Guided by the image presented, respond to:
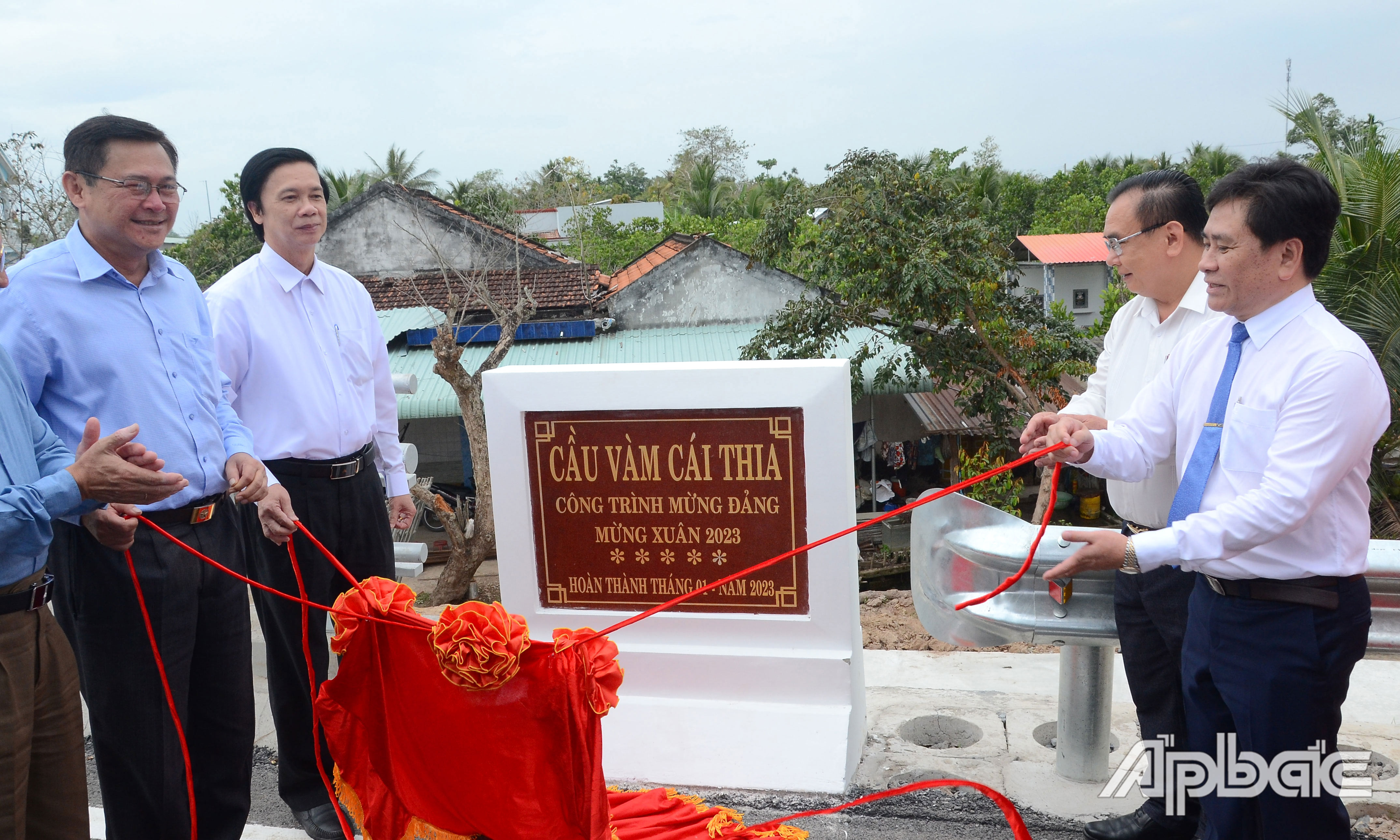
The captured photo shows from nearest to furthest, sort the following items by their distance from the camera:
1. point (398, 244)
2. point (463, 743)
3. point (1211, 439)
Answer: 1. point (1211, 439)
2. point (463, 743)
3. point (398, 244)

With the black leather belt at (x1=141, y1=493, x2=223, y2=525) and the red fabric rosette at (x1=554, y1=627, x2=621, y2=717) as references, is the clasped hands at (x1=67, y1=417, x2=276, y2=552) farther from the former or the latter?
the red fabric rosette at (x1=554, y1=627, x2=621, y2=717)

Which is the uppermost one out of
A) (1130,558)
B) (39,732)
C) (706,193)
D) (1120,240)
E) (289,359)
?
(706,193)

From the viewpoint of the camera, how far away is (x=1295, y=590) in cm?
214

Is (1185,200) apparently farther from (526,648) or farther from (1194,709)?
(526,648)

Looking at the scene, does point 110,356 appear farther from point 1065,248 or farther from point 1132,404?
point 1065,248

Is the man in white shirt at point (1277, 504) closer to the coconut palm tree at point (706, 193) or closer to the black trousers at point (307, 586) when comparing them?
the black trousers at point (307, 586)

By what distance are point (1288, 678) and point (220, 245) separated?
2000 cm

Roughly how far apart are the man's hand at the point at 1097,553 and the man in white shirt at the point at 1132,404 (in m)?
0.47

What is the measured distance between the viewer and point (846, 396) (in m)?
3.28

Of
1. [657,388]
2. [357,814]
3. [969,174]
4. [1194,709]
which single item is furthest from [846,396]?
[969,174]

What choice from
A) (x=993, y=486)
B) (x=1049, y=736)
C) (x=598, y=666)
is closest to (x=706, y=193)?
(x=993, y=486)

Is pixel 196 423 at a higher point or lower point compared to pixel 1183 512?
higher

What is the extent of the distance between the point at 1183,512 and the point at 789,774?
1602mm

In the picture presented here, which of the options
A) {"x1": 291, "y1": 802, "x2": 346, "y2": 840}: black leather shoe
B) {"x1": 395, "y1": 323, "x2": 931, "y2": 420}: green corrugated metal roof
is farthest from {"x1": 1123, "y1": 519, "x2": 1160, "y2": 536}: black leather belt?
{"x1": 395, "y1": 323, "x2": 931, "y2": 420}: green corrugated metal roof
